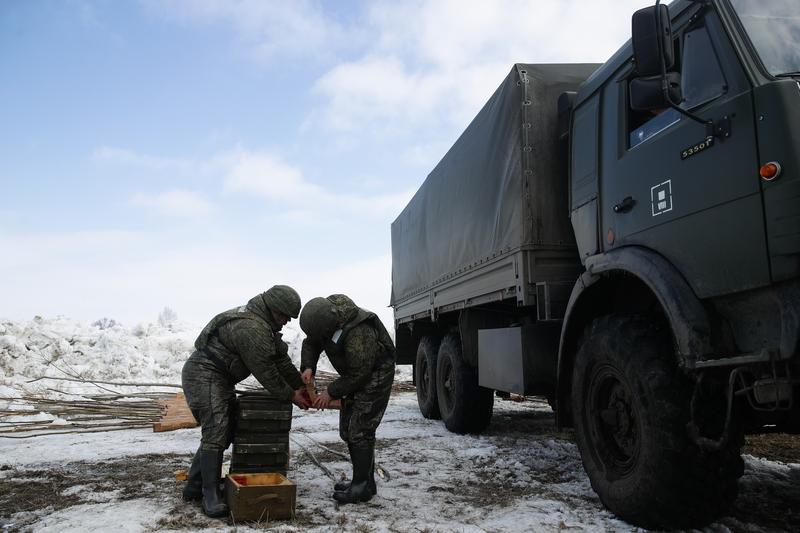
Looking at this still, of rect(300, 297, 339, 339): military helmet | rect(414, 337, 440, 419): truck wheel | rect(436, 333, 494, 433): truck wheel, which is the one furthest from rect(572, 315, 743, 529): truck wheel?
rect(414, 337, 440, 419): truck wheel

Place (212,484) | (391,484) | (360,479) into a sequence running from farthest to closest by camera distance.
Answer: (391,484), (360,479), (212,484)

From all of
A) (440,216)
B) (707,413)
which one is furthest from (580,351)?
(440,216)

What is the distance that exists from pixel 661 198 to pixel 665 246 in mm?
301

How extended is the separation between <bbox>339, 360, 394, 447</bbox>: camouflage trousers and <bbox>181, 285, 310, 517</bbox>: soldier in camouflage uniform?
1.33ft

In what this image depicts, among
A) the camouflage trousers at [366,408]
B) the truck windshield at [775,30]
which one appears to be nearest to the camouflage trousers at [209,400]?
the camouflage trousers at [366,408]

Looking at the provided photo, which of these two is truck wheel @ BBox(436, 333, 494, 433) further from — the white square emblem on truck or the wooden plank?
the white square emblem on truck

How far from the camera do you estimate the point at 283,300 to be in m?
4.55

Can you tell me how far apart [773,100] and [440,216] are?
554 centimetres

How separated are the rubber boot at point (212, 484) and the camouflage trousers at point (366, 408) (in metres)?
0.97

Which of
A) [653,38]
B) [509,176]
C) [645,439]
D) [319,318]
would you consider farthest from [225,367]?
[653,38]

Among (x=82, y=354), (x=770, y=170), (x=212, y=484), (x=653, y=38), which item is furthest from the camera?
(x=82, y=354)

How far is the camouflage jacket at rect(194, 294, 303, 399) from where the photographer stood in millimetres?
4281

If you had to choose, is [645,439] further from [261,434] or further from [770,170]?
[261,434]

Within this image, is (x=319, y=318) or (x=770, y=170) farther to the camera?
(x=319, y=318)
